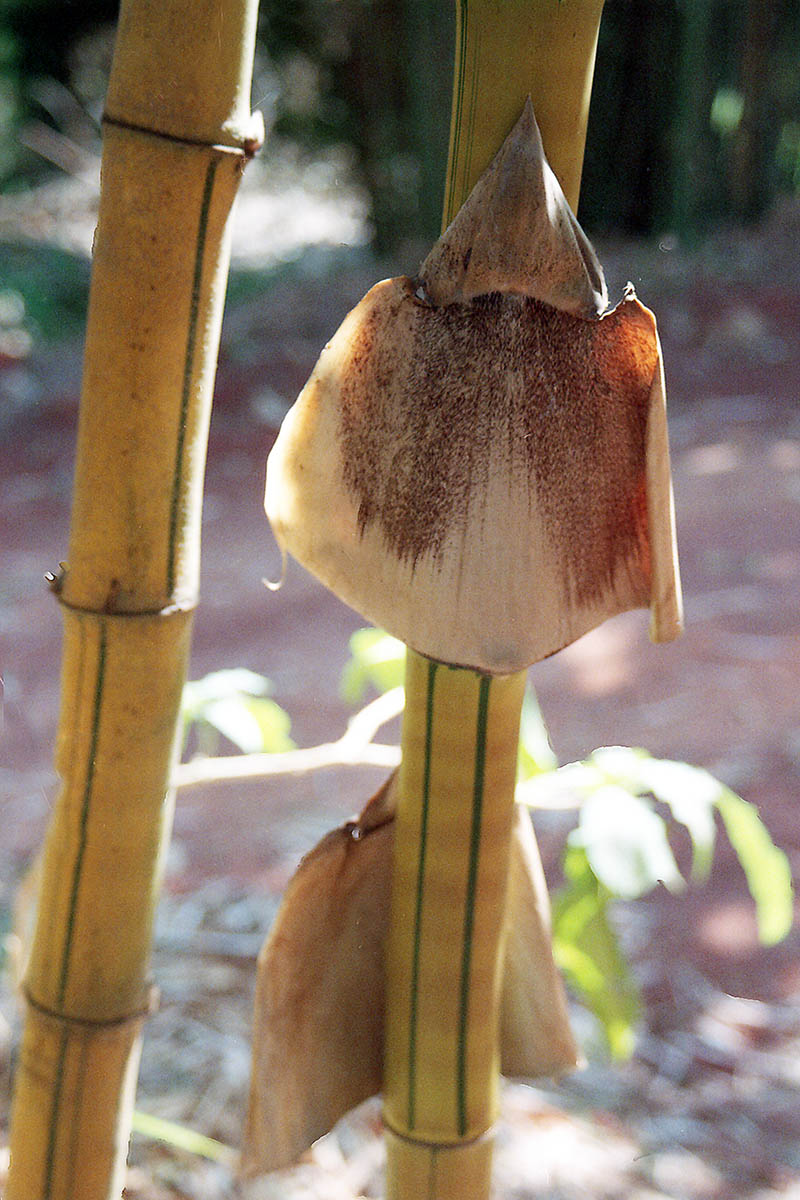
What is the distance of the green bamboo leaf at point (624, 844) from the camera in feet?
1.33

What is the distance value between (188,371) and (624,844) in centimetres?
20

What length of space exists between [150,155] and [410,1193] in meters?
0.34

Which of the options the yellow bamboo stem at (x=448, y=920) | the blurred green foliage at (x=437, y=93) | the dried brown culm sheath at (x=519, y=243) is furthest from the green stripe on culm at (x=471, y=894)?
the blurred green foliage at (x=437, y=93)

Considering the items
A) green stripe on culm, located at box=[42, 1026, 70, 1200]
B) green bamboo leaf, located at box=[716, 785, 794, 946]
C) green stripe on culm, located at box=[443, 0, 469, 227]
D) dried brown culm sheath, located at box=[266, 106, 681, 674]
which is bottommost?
green stripe on culm, located at box=[42, 1026, 70, 1200]

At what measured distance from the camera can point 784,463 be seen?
2.39m

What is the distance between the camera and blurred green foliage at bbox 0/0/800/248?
10.3ft

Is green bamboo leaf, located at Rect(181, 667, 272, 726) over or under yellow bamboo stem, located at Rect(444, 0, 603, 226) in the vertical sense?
under

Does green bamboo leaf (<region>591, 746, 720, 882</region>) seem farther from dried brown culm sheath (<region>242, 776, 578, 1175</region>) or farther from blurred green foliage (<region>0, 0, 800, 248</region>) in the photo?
blurred green foliage (<region>0, 0, 800, 248</region>)

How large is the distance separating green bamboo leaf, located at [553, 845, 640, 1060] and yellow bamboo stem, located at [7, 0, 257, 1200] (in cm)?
15

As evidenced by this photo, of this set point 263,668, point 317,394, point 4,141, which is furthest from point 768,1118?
point 4,141

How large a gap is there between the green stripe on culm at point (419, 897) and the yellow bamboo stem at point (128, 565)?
82 mm

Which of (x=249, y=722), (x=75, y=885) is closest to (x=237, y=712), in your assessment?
(x=249, y=722)

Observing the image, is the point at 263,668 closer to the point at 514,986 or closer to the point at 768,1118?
the point at 768,1118

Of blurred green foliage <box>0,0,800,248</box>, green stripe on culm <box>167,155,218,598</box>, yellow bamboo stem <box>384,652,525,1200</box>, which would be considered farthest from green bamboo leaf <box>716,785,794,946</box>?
blurred green foliage <box>0,0,800,248</box>
